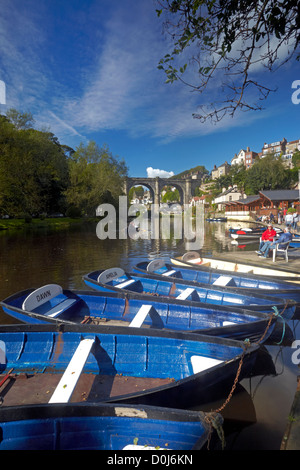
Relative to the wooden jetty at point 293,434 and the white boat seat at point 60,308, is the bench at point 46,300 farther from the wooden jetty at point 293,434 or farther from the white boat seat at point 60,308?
the wooden jetty at point 293,434

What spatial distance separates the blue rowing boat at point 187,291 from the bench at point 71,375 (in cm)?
290

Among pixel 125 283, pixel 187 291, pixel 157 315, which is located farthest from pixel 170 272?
pixel 157 315

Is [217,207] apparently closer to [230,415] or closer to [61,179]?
[61,179]

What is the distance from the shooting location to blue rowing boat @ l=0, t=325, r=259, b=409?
4.19m

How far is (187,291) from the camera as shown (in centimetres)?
803

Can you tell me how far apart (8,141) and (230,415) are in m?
44.1

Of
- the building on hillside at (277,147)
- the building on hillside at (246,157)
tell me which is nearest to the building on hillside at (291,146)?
the building on hillside at (277,147)

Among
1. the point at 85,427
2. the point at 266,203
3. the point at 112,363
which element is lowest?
the point at 112,363

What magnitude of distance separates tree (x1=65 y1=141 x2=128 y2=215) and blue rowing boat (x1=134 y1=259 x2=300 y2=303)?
152ft

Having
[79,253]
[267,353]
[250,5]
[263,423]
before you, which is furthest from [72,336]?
[79,253]

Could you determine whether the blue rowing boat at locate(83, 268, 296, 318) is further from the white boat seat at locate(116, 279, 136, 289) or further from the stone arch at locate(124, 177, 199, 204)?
the stone arch at locate(124, 177, 199, 204)

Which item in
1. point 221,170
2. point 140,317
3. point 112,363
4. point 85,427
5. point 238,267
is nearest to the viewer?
point 85,427

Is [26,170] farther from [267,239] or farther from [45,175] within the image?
[267,239]

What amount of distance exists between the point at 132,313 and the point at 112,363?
2348 mm
